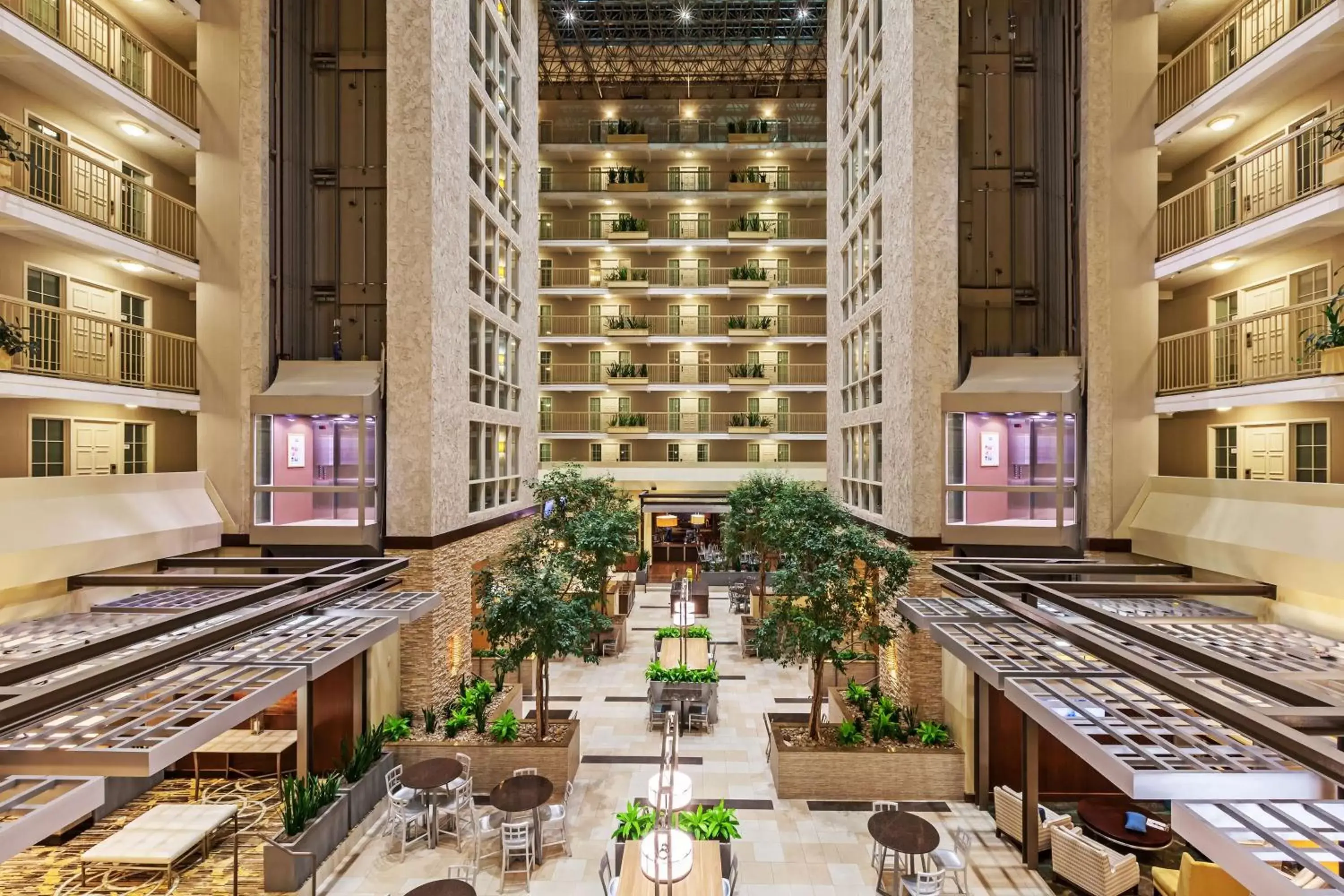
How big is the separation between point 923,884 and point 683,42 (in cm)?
3005

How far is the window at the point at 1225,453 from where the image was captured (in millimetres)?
12664

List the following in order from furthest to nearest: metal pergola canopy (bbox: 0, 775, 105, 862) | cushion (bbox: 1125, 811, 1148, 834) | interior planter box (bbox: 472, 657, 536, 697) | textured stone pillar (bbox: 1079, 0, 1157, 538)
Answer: interior planter box (bbox: 472, 657, 536, 697) → textured stone pillar (bbox: 1079, 0, 1157, 538) → cushion (bbox: 1125, 811, 1148, 834) → metal pergola canopy (bbox: 0, 775, 105, 862)

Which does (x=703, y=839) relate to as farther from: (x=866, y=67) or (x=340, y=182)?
(x=866, y=67)

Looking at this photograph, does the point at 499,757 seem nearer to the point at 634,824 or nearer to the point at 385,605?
the point at 385,605

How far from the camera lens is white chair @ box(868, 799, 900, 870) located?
9070mm

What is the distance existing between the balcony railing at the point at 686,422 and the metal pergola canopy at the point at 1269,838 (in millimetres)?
26059

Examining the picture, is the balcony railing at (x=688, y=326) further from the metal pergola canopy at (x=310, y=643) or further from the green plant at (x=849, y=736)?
the metal pergola canopy at (x=310, y=643)

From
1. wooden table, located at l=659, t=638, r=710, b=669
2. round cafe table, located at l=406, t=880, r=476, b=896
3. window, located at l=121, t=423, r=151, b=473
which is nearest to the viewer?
round cafe table, located at l=406, t=880, r=476, b=896

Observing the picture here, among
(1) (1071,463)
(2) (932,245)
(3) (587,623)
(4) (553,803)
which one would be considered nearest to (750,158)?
(2) (932,245)

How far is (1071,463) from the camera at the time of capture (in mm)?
Answer: 13125

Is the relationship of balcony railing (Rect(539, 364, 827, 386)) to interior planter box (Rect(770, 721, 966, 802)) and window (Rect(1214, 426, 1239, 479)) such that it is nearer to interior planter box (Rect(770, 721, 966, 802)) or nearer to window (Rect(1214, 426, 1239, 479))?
window (Rect(1214, 426, 1239, 479))

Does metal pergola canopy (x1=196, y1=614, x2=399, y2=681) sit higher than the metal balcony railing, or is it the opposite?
the metal balcony railing

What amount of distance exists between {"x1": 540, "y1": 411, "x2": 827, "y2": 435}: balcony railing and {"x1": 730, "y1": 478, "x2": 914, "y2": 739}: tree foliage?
60.6 feet

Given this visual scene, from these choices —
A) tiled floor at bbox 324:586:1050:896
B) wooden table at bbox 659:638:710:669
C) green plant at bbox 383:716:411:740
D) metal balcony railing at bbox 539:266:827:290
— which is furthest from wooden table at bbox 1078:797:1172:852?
metal balcony railing at bbox 539:266:827:290
